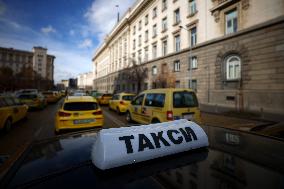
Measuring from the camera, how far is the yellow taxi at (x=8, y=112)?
7.10 meters

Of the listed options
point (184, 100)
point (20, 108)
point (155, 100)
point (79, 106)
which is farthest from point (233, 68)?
point (20, 108)

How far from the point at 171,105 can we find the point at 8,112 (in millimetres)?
6866

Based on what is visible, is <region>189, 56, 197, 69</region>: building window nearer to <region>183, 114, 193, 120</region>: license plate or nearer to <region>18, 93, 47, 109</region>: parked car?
<region>183, 114, 193, 120</region>: license plate

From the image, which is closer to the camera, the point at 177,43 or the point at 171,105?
the point at 171,105

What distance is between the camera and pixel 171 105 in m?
6.01

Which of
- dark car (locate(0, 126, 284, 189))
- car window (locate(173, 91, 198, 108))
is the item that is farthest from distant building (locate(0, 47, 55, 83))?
dark car (locate(0, 126, 284, 189))

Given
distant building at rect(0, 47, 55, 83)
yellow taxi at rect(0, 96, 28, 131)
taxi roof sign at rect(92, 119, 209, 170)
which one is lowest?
yellow taxi at rect(0, 96, 28, 131)

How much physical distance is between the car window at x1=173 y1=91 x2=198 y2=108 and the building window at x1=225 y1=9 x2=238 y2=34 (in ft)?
47.0

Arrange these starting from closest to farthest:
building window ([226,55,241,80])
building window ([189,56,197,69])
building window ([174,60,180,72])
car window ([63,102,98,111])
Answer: car window ([63,102,98,111]) < building window ([226,55,241,80]) < building window ([189,56,197,69]) < building window ([174,60,180,72])

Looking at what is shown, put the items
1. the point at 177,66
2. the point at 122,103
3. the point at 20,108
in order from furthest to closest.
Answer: the point at 177,66, the point at 122,103, the point at 20,108

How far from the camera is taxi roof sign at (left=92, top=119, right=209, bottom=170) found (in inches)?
53.9

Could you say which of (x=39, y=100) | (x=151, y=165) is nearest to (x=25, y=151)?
(x=151, y=165)

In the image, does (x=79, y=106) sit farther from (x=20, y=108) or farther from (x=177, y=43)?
(x=177, y=43)

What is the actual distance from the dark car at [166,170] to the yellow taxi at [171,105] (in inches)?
158
